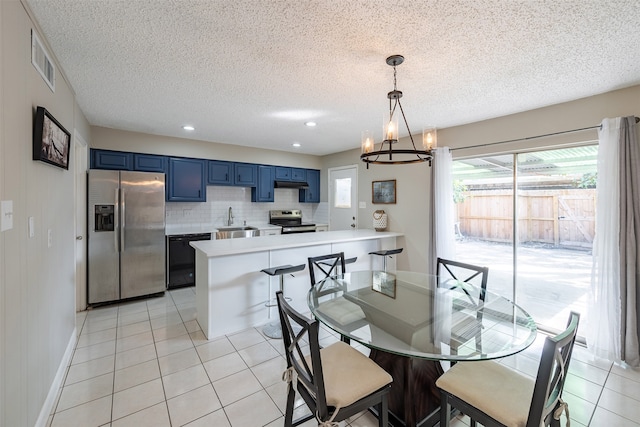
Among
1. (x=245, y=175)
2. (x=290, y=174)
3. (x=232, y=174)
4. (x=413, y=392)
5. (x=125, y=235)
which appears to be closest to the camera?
(x=413, y=392)

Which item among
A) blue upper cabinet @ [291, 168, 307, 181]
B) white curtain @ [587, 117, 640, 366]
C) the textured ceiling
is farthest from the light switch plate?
blue upper cabinet @ [291, 168, 307, 181]

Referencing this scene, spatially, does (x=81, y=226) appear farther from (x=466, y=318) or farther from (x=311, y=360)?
(x=466, y=318)

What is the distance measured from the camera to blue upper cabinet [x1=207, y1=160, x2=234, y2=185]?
489cm

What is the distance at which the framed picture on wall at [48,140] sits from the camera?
167 centimetres

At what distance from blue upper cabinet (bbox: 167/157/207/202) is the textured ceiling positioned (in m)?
1.28

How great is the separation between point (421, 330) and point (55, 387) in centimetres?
258

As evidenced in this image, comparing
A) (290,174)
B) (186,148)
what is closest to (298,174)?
(290,174)

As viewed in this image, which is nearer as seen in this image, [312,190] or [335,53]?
[335,53]

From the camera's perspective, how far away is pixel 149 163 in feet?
14.2

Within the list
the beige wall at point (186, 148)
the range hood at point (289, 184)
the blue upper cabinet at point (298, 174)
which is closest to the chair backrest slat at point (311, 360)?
the beige wall at point (186, 148)

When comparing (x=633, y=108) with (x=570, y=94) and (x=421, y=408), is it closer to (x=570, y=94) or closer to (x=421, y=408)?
(x=570, y=94)

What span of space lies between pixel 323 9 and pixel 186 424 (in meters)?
2.60

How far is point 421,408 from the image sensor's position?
1732 millimetres

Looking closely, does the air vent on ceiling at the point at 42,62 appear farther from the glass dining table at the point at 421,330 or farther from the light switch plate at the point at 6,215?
the glass dining table at the point at 421,330
